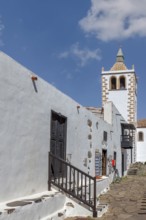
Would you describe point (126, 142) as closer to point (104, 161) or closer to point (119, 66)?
point (104, 161)

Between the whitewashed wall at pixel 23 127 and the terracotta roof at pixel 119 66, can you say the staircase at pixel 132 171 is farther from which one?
the whitewashed wall at pixel 23 127

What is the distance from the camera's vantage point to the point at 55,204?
8227 millimetres

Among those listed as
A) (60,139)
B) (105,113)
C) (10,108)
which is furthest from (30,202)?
(105,113)

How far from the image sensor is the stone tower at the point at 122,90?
1184 inches

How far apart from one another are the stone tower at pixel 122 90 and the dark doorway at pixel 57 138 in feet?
63.4

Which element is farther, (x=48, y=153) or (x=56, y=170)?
(x=56, y=170)

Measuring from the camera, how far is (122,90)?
101 ft

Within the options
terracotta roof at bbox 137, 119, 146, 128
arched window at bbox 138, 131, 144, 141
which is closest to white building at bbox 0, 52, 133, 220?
arched window at bbox 138, 131, 144, 141

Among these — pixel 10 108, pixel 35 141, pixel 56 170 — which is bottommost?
pixel 56 170

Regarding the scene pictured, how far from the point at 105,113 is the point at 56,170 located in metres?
10.8

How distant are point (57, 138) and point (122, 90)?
Result: 21200 millimetres

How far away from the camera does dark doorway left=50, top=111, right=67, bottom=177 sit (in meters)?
9.93

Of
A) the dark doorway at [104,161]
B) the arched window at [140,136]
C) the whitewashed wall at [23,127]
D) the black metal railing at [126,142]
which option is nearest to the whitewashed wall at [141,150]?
the arched window at [140,136]

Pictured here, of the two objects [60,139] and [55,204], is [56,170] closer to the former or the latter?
[60,139]
